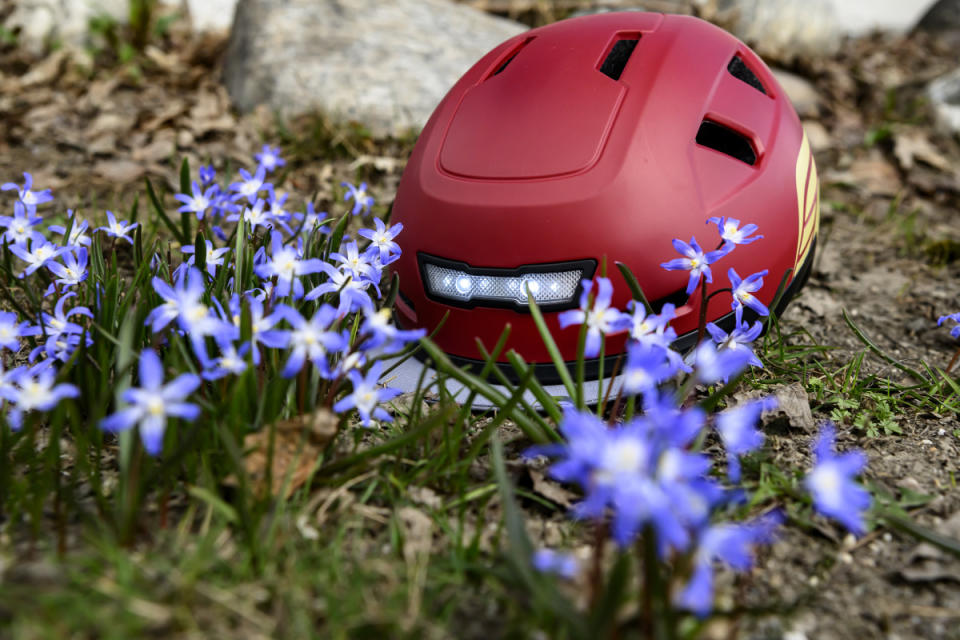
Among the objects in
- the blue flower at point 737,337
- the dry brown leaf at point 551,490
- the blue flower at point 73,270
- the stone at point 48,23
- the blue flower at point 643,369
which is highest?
the blue flower at point 643,369

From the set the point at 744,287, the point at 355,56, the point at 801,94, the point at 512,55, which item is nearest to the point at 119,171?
the point at 355,56

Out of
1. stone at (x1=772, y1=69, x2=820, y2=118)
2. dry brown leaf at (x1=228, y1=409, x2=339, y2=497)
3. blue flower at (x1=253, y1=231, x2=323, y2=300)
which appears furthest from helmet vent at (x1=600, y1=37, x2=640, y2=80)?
stone at (x1=772, y1=69, x2=820, y2=118)

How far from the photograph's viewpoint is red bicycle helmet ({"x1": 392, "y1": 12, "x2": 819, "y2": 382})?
78.4 inches

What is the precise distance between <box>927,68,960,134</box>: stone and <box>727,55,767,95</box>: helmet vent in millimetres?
3410

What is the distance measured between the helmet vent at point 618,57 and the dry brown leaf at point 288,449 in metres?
1.32

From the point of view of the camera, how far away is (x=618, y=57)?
233 centimetres

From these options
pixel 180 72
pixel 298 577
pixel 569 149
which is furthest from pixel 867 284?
pixel 180 72

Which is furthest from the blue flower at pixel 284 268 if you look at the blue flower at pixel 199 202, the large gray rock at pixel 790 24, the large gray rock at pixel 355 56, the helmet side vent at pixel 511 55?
the large gray rock at pixel 790 24

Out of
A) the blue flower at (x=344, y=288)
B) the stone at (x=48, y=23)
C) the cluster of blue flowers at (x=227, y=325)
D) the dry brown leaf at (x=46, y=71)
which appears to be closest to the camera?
the cluster of blue flowers at (x=227, y=325)

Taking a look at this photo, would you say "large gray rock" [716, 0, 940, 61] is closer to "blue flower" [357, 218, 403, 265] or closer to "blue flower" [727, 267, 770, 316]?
"blue flower" [727, 267, 770, 316]

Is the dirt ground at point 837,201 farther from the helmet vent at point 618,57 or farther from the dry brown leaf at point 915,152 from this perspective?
the helmet vent at point 618,57

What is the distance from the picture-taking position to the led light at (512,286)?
203 cm

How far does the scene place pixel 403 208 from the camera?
223 centimetres

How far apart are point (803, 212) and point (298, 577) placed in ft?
5.96
